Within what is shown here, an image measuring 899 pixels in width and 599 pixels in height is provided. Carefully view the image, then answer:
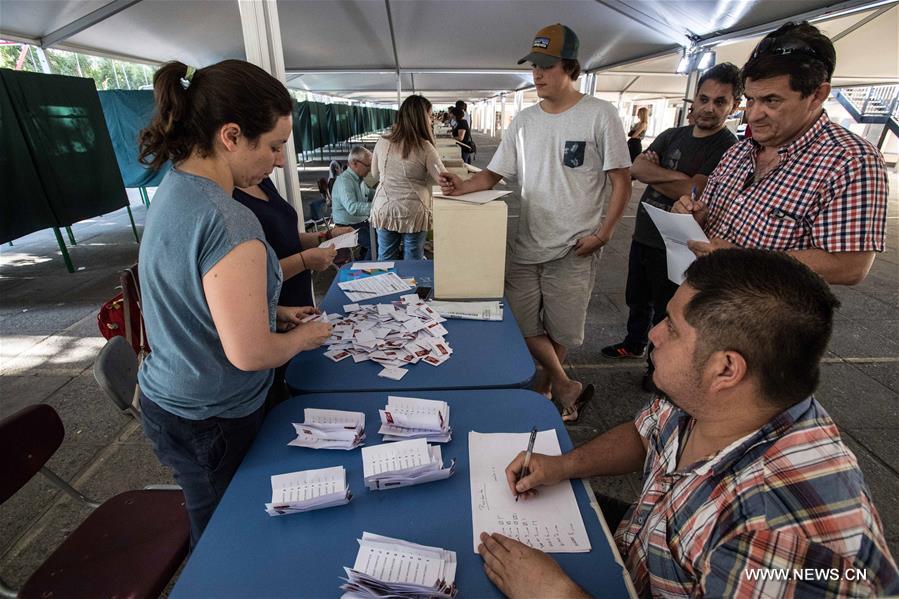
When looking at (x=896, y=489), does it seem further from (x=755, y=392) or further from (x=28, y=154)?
(x=28, y=154)

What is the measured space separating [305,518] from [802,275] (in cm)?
108

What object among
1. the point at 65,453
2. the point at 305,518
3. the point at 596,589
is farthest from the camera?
the point at 65,453

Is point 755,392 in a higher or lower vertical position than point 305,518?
higher

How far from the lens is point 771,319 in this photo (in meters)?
0.73

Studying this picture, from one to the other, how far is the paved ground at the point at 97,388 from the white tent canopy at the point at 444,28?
8.16 feet

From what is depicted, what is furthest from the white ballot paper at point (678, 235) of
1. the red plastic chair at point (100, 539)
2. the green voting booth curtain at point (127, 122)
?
the green voting booth curtain at point (127, 122)

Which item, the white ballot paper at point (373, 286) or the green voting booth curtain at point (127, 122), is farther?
the green voting booth curtain at point (127, 122)

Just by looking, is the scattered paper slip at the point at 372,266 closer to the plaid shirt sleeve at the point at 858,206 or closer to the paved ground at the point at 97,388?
the paved ground at the point at 97,388

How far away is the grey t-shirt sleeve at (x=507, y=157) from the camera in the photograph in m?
2.35

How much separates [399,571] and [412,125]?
3.24m

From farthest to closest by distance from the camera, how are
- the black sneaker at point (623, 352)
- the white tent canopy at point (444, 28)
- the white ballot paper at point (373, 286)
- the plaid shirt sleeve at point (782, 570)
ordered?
1. the white tent canopy at point (444, 28)
2. the black sneaker at point (623, 352)
3. the white ballot paper at point (373, 286)
4. the plaid shirt sleeve at point (782, 570)

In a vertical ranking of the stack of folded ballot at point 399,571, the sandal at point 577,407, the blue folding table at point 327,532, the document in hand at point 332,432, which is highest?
the document in hand at point 332,432

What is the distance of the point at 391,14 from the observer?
266 inches

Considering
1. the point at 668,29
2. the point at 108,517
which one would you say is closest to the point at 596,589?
the point at 108,517
